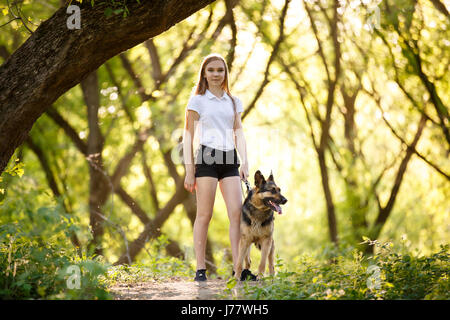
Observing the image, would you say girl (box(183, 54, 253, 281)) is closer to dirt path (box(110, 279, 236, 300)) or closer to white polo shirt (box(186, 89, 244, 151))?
white polo shirt (box(186, 89, 244, 151))

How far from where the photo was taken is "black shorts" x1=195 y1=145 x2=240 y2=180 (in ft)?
21.1

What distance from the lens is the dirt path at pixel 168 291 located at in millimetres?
5343

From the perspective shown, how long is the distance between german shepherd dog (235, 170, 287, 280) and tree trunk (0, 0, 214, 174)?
7.74 ft

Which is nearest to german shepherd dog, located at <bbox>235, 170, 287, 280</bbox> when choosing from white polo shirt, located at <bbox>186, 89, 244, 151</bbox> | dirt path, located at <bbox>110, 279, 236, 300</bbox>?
dirt path, located at <bbox>110, 279, 236, 300</bbox>

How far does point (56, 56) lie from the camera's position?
18.1 ft

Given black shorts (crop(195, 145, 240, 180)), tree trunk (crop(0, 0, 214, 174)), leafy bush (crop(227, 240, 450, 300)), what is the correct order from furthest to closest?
black shorts (crop(195, 145, 240, 180))
tree trunk (crop(0, 0, 214, 174))
leafy bush (crop(227, 240, 450, 300))

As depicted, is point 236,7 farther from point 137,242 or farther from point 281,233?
point 281,233

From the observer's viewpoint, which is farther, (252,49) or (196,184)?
(252,49)

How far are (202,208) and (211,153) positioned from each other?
68 centimetres

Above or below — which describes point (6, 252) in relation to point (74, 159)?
below

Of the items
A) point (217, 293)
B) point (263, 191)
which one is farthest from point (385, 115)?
point (217, 293)

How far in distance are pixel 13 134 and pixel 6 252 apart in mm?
1211

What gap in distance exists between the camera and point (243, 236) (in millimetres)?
6539
